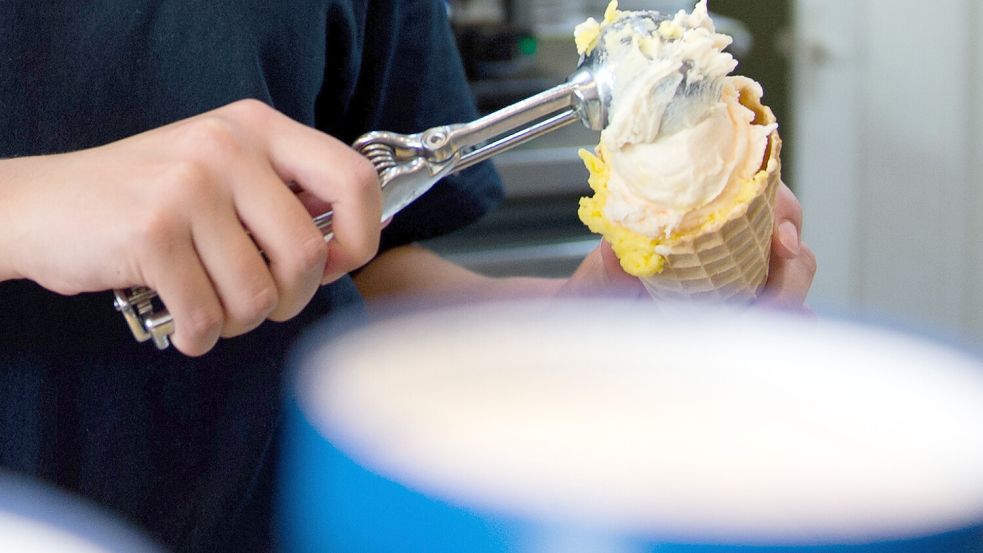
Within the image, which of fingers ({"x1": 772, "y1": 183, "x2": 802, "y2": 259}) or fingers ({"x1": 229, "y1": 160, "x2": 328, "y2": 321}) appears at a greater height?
fingers ({"x1": 229, "y1": 160, "x2": 328, "y2": 321})

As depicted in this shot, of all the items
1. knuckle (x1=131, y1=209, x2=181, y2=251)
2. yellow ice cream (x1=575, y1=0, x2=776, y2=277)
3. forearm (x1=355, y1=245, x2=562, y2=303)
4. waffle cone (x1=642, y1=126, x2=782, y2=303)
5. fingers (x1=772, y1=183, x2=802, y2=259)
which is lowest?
forearm (x1=355, y1=245, x2=562, y2=303)

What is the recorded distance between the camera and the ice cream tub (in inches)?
8.0

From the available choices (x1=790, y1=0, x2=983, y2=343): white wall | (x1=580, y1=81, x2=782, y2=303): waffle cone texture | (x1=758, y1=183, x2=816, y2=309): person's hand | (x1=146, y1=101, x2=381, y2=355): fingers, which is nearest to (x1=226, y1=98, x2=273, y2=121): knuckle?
(x1=146, y1=101, x2=381, y2=355): fingers

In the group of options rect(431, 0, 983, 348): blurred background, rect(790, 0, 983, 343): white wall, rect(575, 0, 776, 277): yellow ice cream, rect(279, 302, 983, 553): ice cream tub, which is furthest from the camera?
rect(790, 0, 983, 343): white wall

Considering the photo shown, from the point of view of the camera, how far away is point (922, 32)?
2025 mm

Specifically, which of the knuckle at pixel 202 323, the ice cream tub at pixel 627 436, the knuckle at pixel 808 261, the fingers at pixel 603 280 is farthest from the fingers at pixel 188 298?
the knuckle at pixel 808 261

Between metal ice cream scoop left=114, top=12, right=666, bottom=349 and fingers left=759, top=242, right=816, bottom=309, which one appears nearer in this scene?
metal ice cream scoop left=114, top=12, right=666, bottom=349

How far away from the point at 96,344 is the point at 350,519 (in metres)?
0.50

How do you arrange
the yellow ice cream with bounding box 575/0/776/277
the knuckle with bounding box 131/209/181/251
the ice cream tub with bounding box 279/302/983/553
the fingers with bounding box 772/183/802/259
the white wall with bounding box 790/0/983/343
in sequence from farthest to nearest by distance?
the white wall with bounding box 790/0/983/343
the fingers with bounding box 772/183/802/259
the yellow ice cream with bounding box 575/0/776/277
the knuckle with bounding box 131/209/181/251
the ice cream tub with bounding box 279/302/983/553

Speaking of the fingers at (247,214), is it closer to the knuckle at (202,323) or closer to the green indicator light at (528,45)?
the knuckle at (202,323)

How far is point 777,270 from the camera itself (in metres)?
0.67

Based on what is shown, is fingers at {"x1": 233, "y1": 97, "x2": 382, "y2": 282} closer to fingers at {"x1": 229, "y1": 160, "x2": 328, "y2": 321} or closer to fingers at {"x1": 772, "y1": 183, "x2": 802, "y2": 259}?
fingers at {"x1": 229, "y1": 160, "x2": 328, "y2": 321}

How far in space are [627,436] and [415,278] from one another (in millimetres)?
572

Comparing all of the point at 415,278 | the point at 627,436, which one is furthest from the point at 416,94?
the point at 627,436
